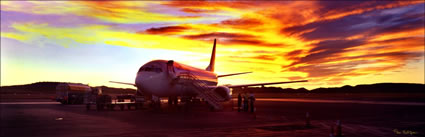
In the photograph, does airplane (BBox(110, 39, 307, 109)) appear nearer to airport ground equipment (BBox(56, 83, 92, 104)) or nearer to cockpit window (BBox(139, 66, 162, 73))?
cockpit window (BBox(139, 66, 162, 73))

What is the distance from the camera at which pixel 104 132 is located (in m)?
15.4

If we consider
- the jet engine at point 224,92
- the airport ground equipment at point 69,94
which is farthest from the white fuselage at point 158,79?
the airport ground equipment at point 69,94

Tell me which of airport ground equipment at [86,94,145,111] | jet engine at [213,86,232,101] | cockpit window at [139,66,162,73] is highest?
cockpit window at [139,66,162,73]

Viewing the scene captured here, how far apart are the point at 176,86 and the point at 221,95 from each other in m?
5.50

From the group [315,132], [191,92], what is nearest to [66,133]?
[315,132]

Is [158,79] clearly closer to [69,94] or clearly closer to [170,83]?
[170,83]

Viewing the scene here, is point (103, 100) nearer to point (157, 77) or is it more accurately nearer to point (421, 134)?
point (157, 77)

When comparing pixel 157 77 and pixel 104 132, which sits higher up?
pixel 157 77

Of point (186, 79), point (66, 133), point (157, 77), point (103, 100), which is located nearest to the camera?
point (66, 133)

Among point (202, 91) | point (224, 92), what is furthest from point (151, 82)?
point (224, 92)

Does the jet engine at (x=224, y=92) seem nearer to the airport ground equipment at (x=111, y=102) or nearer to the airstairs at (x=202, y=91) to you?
the airstairs at (x=202, y=91)

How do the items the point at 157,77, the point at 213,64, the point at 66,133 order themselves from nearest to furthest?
the point at 66,133 < the point at 157,77 < the point at 213,64

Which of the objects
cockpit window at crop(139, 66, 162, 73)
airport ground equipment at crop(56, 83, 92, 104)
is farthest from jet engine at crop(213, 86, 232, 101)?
airport ground equipment at crop(56, 83, 92, 104)

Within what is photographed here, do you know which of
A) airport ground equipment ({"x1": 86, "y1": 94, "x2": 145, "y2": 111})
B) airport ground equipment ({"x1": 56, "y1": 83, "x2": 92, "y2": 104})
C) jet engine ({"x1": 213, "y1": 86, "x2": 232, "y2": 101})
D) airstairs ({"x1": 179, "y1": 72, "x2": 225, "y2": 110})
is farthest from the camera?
airport ground equipment ({"x1": 56, "y1": 83, "x2": 92, "y2": 104})
